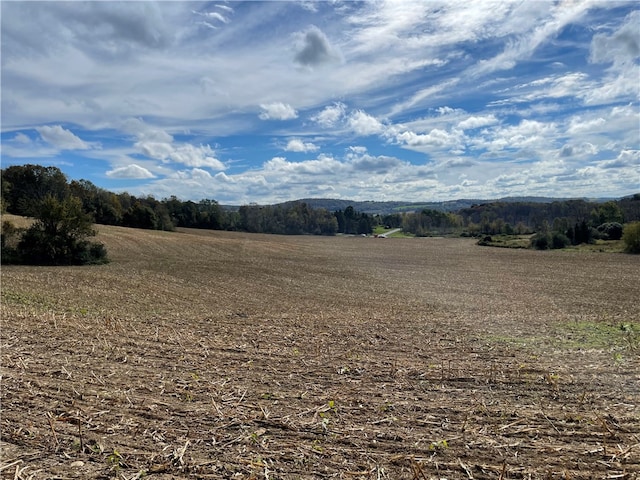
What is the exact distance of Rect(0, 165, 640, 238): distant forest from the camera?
2630 inches

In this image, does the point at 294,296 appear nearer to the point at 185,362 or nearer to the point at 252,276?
the point at 252,276

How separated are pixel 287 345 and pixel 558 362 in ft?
19.1

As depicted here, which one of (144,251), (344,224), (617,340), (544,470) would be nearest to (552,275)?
(617,340)

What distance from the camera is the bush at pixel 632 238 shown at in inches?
2096

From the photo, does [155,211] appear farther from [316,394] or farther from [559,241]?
[316,394]

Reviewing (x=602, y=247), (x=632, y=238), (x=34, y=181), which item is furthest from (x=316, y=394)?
(x=34, y=181)

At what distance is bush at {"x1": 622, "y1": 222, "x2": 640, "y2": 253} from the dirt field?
147ft

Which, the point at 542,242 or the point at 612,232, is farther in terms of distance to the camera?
the point at 612,232

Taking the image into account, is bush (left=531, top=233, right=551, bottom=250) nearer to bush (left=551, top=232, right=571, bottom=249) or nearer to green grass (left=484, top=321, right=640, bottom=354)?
bush (left=551, top=232, right=571, bottom=249)

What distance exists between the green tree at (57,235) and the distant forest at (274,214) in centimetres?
119

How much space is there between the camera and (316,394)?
269 inches

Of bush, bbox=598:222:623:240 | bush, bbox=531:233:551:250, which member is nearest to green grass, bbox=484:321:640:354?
bush, bbox=531:233:551:250

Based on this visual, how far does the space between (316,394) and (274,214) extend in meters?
105

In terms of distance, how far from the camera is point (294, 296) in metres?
24.4
